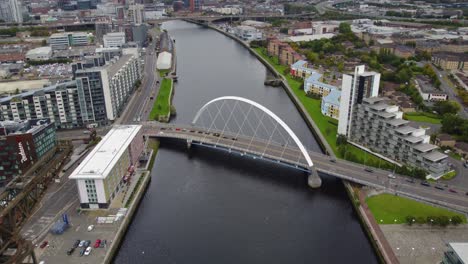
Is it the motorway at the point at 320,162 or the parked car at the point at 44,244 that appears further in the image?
the motorway at the point at 320,162

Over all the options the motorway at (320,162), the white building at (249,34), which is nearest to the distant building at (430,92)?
the motorway at (320,162)

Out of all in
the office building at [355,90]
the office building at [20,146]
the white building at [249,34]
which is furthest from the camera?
the white building at [249,34]

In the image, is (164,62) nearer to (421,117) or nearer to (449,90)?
(421,117)

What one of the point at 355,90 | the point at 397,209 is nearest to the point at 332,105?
the point at 355,90

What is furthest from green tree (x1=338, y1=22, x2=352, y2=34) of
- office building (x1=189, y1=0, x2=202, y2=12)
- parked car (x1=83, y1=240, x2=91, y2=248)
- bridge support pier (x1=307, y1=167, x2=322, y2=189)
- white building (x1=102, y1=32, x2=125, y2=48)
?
parked car (x1=83, y1=240, x2=91, y2=248)

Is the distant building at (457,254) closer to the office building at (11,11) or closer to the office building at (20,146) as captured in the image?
the office building at (20,146)

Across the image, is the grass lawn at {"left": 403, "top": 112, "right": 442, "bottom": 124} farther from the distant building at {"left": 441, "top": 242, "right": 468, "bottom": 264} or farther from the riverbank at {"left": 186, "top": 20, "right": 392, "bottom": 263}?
the distant building at {"left": 441, "top": 242, "right": 468, "bottom": 264}
